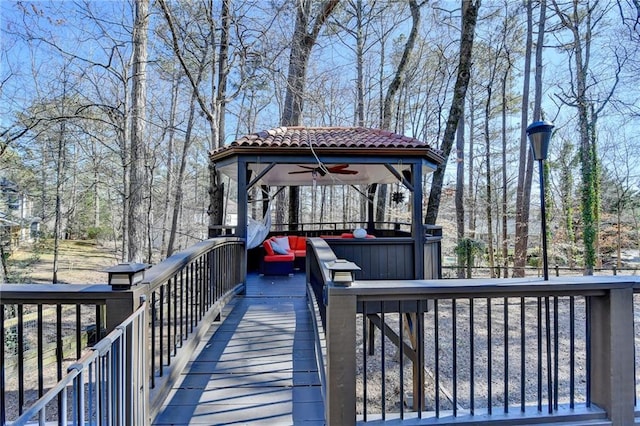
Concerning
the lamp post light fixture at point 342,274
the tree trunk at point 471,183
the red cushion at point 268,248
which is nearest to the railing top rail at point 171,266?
the lamp post light fixture at point 342,274

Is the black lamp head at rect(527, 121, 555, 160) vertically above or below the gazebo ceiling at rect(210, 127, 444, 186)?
below

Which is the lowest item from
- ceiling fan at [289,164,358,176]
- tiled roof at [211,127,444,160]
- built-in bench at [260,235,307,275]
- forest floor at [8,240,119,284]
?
forest floor at [8,240,119,284]

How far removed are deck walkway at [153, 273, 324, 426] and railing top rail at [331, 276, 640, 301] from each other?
1.08 m

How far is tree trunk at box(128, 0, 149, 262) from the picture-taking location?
7156mm

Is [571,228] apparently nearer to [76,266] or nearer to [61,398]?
[61,398]

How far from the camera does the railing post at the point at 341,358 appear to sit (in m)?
1.89

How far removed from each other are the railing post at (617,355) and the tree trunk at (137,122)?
24.6 ft

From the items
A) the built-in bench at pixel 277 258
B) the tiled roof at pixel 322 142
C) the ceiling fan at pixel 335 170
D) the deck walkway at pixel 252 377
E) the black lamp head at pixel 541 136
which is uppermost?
the tiled roof at pixel 322 142

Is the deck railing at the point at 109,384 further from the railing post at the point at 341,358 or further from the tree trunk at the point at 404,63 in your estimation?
the tree trunk at the point at 404,63

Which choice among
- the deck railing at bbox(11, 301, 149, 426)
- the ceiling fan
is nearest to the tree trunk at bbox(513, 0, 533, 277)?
the ceiling fan

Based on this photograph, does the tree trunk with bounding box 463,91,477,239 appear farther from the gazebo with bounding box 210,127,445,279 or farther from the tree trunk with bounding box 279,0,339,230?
the gazebo with bounding box 210,127,445,279

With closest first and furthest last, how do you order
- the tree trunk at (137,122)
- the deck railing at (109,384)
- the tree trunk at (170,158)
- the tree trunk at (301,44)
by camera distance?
1. the deck railing at (109,384)
2. the tree trunk at (301,44)
3. the tree trunk at (137,122)
4. the tree trunk at (170,158)

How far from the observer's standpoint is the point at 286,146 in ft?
19.5

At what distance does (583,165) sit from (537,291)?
604 inches
